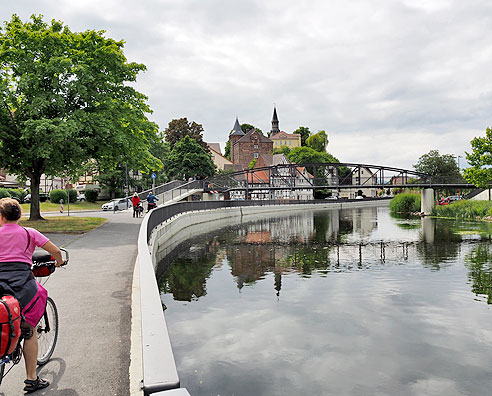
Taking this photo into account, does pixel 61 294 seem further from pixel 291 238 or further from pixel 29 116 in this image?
pixel 291 238

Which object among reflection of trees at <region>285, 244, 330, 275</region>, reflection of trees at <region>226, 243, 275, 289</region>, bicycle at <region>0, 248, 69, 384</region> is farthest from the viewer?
reflection of trees at <region>285, 244, 330, 275</region>

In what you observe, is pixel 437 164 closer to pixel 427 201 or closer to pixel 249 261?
pixel 427 201

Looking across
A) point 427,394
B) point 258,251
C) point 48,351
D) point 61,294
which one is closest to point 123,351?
point 48,351

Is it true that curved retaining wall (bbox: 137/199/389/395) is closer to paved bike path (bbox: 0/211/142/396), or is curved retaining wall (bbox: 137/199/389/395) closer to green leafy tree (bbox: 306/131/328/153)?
paved bike path (bbox: 0/211/142/396)

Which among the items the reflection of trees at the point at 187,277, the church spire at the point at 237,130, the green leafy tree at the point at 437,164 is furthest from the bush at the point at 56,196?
the church spire at the point at 237,130

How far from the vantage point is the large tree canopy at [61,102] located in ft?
71.9

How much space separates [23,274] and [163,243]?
1881 cm

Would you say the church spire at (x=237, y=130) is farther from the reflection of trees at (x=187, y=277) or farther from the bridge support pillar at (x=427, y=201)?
the reflection of trees at (x=187, y=277)

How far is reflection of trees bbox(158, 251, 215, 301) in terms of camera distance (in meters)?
13.6

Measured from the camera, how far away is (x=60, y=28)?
26.3 meters

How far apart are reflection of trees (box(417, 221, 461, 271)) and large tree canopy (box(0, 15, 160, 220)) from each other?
16.0 meters

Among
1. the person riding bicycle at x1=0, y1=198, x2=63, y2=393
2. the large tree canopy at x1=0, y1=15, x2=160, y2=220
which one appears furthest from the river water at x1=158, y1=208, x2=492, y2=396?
the large tree canopy at x1=0, y1=15, x2=160, y2=220

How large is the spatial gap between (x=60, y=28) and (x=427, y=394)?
89.3ft

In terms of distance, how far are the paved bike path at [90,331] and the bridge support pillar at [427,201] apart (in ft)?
172
